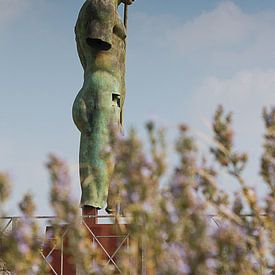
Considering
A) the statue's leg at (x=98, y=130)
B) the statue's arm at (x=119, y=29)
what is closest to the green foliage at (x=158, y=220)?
the statue's leg at (x=98, y=130)

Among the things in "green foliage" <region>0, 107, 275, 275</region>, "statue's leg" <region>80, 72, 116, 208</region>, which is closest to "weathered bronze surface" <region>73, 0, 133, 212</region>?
"statue's leg" <region>80, 72, 116, 208</region>

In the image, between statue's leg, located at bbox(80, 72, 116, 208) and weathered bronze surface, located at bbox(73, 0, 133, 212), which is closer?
statue's leg, located at bbox(80, 72, 116, 208)

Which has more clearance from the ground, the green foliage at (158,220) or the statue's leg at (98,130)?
the statue's leg at (98,130)

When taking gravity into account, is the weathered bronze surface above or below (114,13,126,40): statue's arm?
below

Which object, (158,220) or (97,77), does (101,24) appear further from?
(158,220)

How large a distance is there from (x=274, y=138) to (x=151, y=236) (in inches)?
30.5

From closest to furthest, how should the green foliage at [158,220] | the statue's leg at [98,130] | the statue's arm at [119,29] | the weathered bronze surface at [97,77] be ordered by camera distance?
the green foliage at [158,220] < the statue's leg at [98,130] < the weathered bronze surface at [97,77] < the statue's arm at [119,29]

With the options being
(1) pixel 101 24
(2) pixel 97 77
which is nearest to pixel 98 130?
(2) pixel 97 77

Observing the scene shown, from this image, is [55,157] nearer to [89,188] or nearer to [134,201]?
[134,201]

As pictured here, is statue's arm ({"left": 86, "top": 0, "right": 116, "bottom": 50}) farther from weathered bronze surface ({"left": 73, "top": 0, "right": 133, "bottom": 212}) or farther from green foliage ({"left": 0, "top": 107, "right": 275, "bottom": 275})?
green foliage ({"left": 0, "top": 107, "right": 275, "bottom": 275})

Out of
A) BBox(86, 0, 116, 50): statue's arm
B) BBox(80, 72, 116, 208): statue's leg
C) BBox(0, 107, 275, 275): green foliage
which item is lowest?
BBox(0, 107, 275, 275): green foliage

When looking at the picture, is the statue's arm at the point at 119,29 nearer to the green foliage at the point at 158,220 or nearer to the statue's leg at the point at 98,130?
the statue's leg at the point at 98,130

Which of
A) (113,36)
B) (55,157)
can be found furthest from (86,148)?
(55,157)

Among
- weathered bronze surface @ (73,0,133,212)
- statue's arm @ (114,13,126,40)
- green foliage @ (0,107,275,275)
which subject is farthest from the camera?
statue's arm @ (114,13,126,40)
